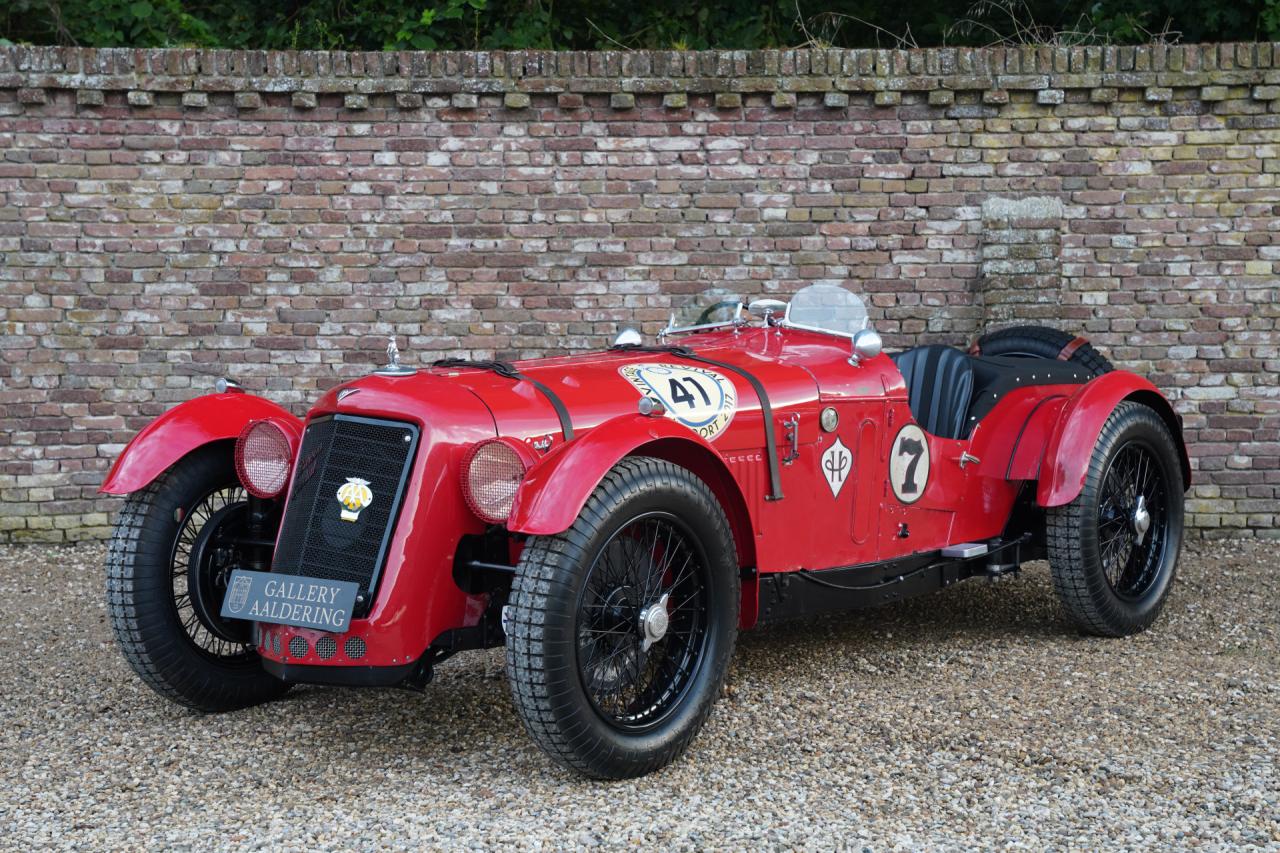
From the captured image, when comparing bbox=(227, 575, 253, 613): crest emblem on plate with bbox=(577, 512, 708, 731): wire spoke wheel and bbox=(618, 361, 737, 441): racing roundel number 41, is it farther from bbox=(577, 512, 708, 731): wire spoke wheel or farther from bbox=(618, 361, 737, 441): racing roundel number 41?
bbox=(618, 361, 737, 441): racing roundel number 41

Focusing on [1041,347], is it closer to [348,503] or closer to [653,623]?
[653,623]

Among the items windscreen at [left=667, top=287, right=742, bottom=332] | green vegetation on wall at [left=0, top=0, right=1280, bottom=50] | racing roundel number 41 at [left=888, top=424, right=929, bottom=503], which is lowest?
racing roundel number 41 at [left=888, top=424, right=929, bottom=503]

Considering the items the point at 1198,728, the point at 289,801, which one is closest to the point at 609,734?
the point at 289,801

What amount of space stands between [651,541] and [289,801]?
1318 mm

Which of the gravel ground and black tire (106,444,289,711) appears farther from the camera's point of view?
black tire (106,444,289,711)

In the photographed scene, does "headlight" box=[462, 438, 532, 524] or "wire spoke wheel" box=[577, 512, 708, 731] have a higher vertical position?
"headlight" box=[462, 438, 532, 524]

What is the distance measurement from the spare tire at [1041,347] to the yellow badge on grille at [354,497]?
11.4ft

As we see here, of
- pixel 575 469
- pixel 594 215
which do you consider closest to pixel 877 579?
pixel 575 469

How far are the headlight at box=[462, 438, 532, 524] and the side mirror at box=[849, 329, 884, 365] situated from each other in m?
1.63

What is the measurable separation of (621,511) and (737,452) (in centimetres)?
83

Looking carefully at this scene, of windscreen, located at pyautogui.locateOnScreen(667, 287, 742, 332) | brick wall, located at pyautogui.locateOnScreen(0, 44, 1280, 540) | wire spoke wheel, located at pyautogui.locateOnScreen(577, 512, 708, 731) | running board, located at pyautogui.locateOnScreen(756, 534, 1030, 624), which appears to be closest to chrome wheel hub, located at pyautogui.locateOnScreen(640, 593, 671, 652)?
wire spoke wheel, located at pyautogui.locateOnScreen(577, 512, 708, 731)

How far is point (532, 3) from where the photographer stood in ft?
32.1

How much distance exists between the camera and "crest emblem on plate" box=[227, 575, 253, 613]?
3873 mm

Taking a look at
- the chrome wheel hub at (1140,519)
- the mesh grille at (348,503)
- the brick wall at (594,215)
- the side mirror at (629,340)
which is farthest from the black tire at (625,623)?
the brick wall at (594,215)
